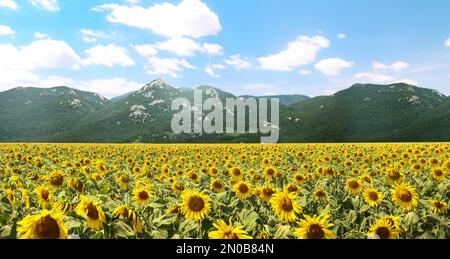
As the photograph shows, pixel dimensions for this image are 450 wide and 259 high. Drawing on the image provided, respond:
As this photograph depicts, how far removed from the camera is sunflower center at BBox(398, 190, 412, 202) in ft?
22.9

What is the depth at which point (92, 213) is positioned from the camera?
4.09 meters

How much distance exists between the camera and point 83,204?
4184mm

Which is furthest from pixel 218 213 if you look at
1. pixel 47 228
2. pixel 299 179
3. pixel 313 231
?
pixel 299 179

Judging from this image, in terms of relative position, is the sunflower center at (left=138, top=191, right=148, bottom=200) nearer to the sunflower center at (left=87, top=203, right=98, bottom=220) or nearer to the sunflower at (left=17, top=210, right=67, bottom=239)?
the sunflower center at (left=87, top=203, right=98, bottom=220)

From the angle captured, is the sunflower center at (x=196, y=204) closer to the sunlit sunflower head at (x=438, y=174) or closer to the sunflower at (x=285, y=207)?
the sunflower at (x=285, y=207)

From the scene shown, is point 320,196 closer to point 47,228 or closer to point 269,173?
point 269,173

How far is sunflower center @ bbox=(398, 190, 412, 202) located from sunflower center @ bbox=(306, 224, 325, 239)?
3.36 metres

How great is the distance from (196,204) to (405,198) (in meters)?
4.00

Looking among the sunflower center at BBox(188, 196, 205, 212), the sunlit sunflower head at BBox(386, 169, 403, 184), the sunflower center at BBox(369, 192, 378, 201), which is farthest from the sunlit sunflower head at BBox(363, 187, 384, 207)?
the sunflower center at BBox(188, 196, 205, 212)

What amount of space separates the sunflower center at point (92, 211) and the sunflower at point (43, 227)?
0.45 m
